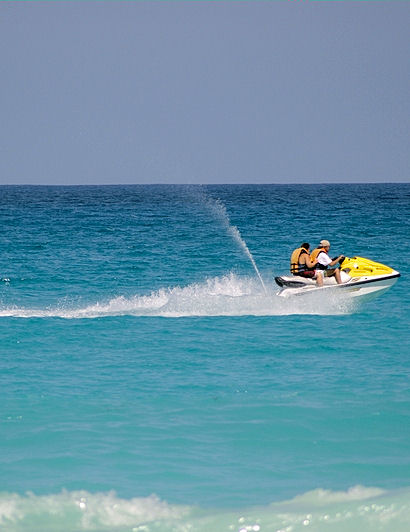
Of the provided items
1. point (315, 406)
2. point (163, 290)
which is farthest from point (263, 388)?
point (163, 290)

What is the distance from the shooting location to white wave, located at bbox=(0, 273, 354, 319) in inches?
659

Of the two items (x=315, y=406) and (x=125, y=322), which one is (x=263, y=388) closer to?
(x=315, y=406)

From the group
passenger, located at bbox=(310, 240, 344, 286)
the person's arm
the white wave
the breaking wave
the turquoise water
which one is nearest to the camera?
the breaking wave

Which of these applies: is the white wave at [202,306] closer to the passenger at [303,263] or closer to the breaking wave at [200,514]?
the passenger at [303,263]

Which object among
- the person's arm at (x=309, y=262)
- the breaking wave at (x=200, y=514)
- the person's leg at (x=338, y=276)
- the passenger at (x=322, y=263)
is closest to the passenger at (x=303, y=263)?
the person's arm at (x=309, y=262)

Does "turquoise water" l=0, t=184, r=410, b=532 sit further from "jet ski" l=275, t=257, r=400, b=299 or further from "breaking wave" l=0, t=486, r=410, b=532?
"jet ski" l=275, t=257, r=400, b=299

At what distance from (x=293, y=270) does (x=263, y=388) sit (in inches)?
231

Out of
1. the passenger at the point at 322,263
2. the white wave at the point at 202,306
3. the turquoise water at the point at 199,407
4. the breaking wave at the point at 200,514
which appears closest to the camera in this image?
the breaking wave at the point at 200,514

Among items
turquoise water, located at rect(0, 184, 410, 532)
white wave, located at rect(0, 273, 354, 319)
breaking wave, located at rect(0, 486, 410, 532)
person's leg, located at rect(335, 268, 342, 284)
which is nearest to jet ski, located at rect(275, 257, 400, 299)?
person's leg, located at rect(335, 268, 342, 284)

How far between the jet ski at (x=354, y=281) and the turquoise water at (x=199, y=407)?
0.33 meters

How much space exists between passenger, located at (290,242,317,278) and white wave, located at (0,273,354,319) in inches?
19.8

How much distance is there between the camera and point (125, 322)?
16016 mm

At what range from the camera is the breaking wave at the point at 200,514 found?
23.4 feet

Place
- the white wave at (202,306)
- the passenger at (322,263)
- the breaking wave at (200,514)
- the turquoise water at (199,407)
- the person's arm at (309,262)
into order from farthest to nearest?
the white wave at (202,306) < the person's arm at (309,262) < the passenger at (322,263) < the turquoise water at (199,407) < the breaking wave at (200,514)
